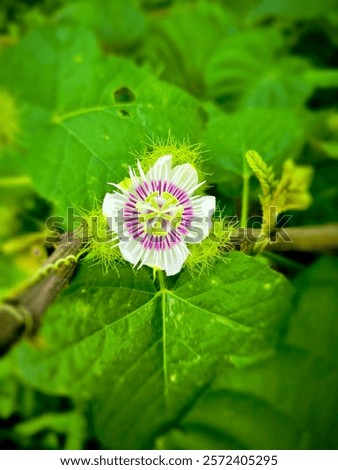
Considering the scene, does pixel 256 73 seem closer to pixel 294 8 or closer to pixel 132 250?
pixel 294 8

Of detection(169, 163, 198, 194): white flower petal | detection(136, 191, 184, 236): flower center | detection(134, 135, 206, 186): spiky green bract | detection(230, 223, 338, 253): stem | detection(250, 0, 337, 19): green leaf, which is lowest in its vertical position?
detection(230, 223, 338, 253): stem

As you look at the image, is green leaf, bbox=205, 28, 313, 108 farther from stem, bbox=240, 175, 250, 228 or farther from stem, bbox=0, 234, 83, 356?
stem, bbox=0, 234, 83, 356

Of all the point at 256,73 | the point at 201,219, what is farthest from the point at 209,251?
the point at 256,73

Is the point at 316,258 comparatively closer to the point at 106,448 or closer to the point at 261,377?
the point at 261,377

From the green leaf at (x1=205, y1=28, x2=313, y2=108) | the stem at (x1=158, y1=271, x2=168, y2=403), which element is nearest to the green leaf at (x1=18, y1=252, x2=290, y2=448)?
the stem at (x1=158, y1=271, x2=168, y2=403)

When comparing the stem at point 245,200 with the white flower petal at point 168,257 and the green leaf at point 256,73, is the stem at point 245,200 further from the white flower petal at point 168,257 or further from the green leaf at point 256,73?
the green leaf at point 256,73

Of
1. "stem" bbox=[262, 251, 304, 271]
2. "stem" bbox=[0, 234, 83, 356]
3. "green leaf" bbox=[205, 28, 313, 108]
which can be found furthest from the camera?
"green leaf" bbox=[205, 28, 313, 108]

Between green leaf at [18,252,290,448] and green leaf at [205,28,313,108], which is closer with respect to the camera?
green leaf at [18,252,290,448]

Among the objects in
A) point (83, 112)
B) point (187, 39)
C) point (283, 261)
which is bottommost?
point (283, 261)

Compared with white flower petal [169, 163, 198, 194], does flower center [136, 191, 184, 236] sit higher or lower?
lower
